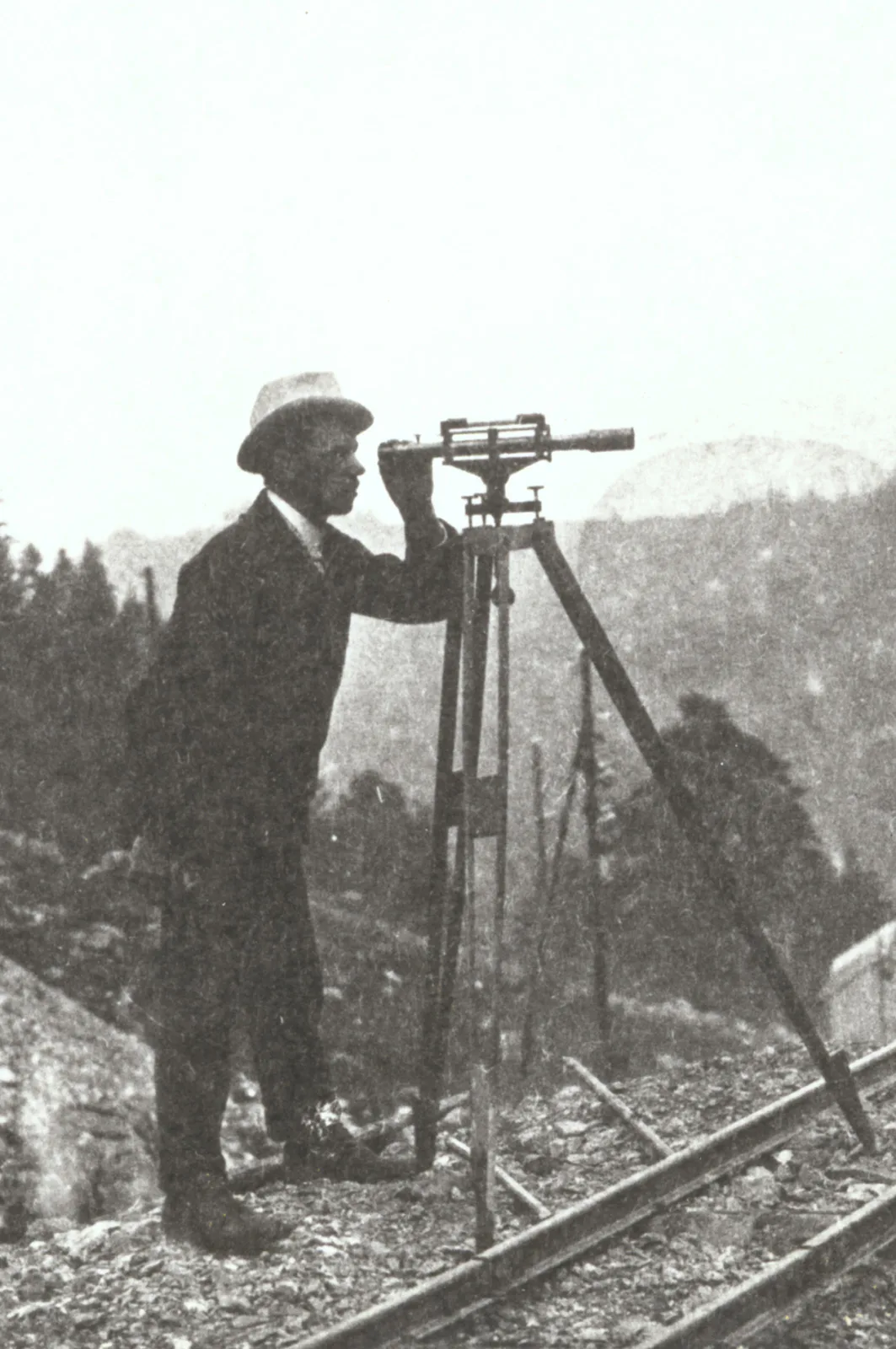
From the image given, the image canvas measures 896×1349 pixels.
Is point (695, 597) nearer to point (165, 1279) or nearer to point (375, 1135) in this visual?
point (375, 1135)

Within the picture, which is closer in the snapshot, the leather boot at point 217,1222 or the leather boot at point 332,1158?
the leather boot at point 217,1222

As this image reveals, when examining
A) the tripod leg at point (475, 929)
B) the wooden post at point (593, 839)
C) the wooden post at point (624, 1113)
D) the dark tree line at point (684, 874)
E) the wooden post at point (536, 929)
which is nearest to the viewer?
the tripod leg at point (475, 929)

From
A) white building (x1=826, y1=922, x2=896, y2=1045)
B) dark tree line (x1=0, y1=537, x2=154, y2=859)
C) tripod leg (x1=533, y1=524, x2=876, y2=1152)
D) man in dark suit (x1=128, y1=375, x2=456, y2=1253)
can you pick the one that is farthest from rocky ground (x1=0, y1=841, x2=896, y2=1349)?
white building (x1=826, y1=922, x2=896, y2=1045)

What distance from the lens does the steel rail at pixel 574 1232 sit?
3.71 m

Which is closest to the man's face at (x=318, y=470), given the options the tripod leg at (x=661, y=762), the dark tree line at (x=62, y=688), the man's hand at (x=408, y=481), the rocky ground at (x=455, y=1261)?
the man's hand at (x=408, y=481)

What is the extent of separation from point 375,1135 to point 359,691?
3262 mm

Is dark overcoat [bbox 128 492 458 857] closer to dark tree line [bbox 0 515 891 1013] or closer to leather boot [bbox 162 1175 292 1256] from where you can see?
leather boot [bbox 162 1175 292 1256]

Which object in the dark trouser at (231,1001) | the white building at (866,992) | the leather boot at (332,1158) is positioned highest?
the dark trouser at (231,1001)

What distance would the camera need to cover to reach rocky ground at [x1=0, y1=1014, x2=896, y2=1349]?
3830 mm

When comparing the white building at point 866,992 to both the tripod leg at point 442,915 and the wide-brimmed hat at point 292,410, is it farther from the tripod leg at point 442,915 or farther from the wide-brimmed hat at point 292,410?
the wide-brimmed hat at point 292,410

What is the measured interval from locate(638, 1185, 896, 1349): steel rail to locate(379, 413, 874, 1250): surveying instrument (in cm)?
67

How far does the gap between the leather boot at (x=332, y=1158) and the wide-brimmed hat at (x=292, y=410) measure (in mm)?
2251

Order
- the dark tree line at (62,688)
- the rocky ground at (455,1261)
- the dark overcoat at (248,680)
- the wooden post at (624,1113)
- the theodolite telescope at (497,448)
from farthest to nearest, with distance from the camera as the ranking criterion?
1. the dark tree line at (62,688)
2. the wooden post at (624,1113)
3. the dark overcoat at (248,680)
4. the theodolite telescope at (497,448)
5. the rocky ground at (455,1261)

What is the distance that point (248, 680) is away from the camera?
4629mm
